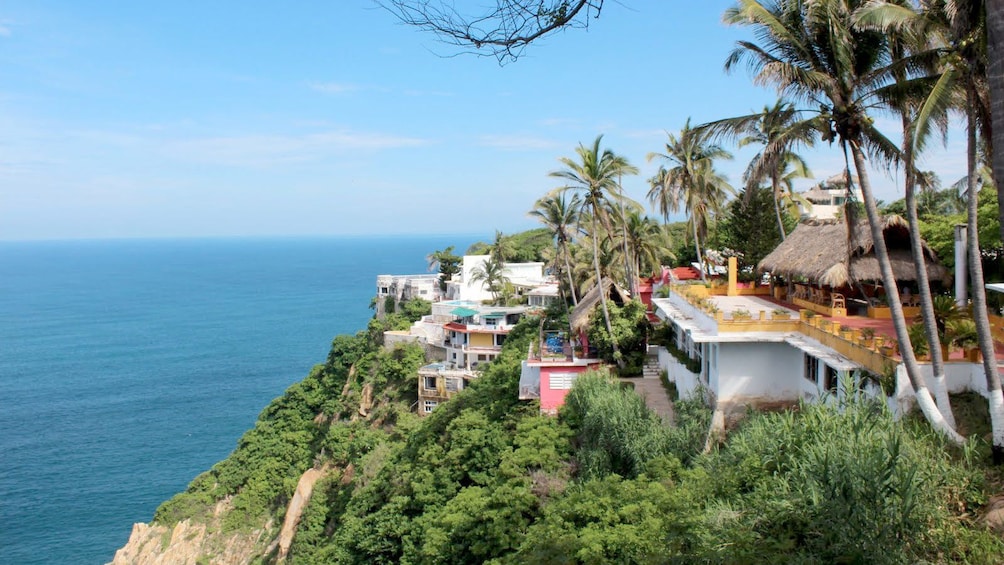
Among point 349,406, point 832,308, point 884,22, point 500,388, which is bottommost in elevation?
point 349,406

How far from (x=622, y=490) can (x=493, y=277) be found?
4121 centimetres

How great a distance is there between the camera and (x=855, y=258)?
19812 mm

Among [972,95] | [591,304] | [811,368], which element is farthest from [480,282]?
[972,95]

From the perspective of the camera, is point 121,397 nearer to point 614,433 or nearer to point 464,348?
point 464,348

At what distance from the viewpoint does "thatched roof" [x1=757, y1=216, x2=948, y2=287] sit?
19.5 metres

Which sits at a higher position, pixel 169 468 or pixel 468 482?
pixel 468 482

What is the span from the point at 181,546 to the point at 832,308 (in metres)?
34.1

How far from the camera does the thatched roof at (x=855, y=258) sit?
19.5 m

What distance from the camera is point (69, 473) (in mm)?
48906

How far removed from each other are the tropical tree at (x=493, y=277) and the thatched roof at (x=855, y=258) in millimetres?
34167

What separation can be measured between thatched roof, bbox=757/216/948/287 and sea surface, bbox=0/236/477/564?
37.3 meters

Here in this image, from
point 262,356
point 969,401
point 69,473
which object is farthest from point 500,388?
point 262,356

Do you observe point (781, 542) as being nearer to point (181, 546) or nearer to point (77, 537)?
point (181, 546)

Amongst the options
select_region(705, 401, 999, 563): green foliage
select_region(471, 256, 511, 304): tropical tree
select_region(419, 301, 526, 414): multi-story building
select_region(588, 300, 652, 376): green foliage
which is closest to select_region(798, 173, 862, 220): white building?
select_region(471, 256, 511, 304): tropical tree
